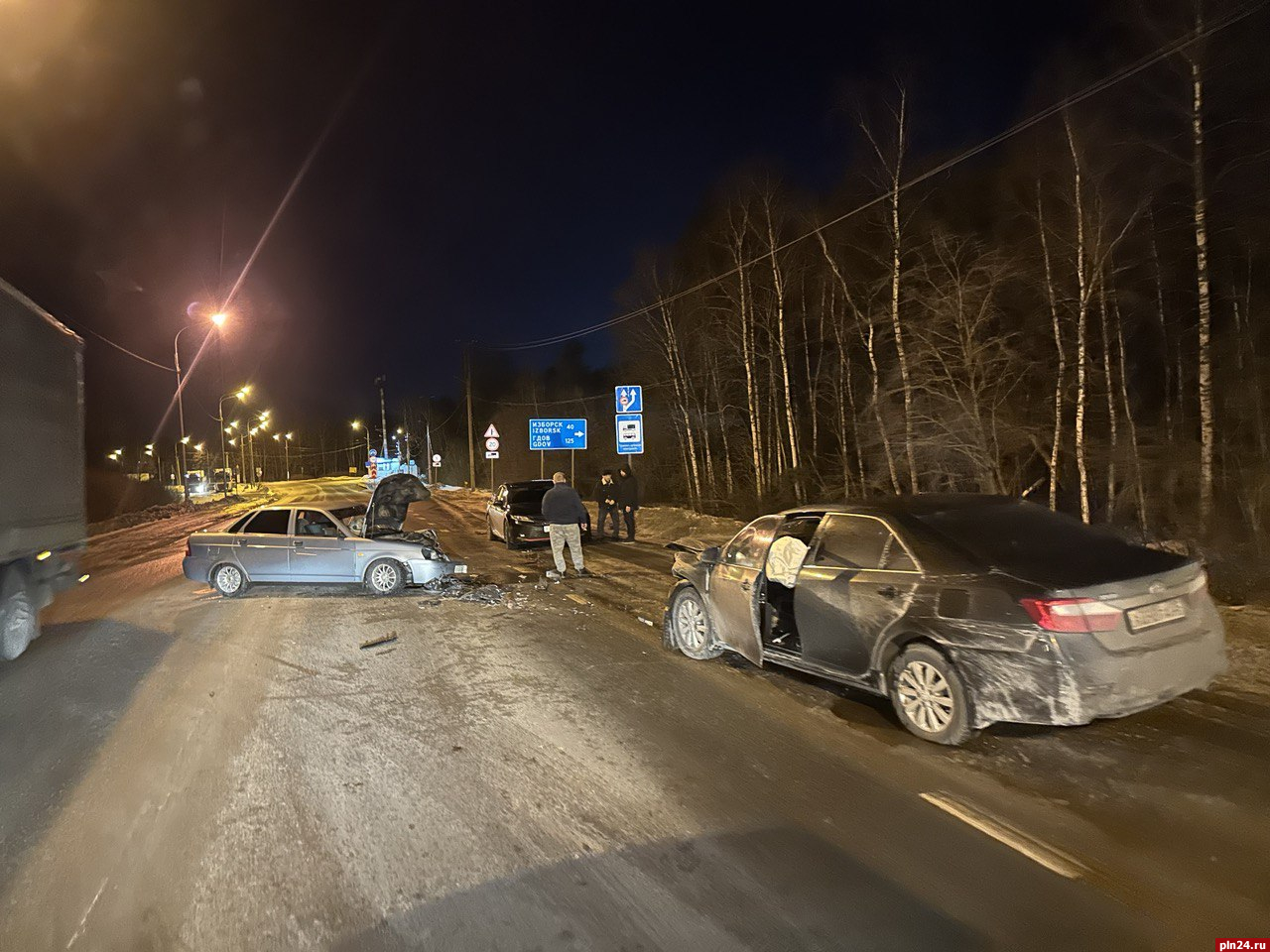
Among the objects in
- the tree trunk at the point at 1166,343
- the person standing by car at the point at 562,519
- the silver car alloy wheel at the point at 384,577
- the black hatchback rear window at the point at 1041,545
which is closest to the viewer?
the black hatchback rear window at the point at 1041,545

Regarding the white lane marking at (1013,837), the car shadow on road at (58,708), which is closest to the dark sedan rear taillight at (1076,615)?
the white lane marking at (1013,837)

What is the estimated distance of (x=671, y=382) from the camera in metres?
31.2

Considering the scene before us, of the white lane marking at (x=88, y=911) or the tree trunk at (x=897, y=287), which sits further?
the tree trunk at (x=897, y=287)

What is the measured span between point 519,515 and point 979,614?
1326 cm

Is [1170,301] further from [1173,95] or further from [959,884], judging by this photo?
[959,884]

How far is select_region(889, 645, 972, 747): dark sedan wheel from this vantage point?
4.71 meters

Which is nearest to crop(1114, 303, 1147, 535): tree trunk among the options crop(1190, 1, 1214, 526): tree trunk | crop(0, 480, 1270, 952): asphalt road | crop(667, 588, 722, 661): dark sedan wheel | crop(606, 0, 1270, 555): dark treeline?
crop(606, 0, 1270, 555): dark treeline

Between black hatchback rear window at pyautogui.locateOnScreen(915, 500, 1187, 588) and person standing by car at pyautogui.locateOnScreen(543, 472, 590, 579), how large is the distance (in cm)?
762

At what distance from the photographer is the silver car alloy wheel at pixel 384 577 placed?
1149cm

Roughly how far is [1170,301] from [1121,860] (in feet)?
61.4

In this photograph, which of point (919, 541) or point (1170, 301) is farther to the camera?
point (1170, 301)

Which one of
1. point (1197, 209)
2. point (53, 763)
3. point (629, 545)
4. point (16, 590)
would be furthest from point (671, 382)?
point (53, 763)

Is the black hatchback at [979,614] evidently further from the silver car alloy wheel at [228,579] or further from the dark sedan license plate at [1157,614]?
the silver car alloy wheel at [228,579]

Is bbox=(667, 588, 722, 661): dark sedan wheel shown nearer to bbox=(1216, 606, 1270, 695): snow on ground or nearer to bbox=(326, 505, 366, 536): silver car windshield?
bbox=(1216, 606, 1270, 695): snow on ground
